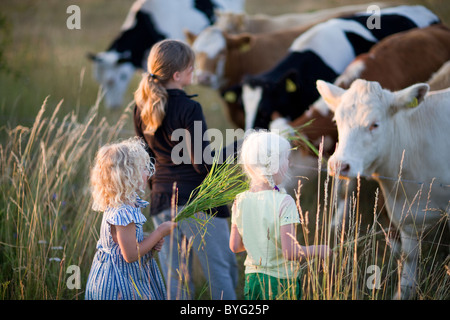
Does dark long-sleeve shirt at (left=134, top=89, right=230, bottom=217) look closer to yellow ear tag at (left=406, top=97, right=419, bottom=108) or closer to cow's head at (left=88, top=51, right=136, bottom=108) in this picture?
yellow ear tag at (left=406, top=97, right=419, bottom=108)

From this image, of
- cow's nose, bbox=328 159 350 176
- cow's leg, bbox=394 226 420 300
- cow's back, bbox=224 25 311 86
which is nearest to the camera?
cow's nose, bbox=328 159 350 176

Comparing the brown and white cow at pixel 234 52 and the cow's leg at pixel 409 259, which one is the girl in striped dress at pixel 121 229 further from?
the brown and white cow at pixel 234 52

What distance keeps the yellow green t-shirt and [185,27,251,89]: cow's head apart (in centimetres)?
563

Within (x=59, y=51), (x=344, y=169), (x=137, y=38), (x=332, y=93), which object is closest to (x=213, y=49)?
(x=137, y=38)

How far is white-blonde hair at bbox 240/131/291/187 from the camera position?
7.92ft

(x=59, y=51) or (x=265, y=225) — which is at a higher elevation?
(x=59, y=51)

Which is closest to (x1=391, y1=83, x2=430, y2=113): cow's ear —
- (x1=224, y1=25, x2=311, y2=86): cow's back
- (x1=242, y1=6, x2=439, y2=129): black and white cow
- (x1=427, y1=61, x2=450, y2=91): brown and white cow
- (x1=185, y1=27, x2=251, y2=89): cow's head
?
(x1=427, y1=61, x2=450, y2=91): brown and white cow

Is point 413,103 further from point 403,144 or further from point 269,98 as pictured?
point 269,98

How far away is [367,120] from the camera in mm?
3482

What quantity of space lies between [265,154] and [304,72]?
13.0 ft

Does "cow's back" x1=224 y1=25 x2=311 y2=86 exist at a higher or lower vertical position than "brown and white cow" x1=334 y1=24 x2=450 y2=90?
higher

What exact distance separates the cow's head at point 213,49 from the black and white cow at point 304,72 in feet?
5.92
